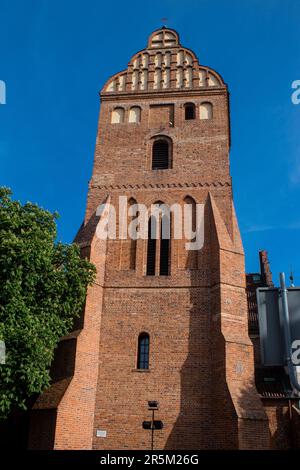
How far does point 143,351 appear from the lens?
17609mm

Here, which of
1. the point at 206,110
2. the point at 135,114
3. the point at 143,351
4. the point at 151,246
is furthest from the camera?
the point at 135,114

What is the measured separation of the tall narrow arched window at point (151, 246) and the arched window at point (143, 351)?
2.73 metres

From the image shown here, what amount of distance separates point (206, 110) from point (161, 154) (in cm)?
337

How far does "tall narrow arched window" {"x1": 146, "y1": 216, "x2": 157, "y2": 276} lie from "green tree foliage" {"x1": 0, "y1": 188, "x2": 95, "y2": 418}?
2716 millimetres

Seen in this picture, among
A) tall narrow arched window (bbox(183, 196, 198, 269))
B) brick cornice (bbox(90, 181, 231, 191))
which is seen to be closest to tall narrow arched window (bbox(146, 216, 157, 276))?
tall narrow arched window (bbox(183, 196, 198, 269))

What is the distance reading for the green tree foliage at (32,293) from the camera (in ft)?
45.4

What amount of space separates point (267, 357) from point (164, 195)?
17798 millimetres

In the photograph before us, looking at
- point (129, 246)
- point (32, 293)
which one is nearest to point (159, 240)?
point (129, 246)

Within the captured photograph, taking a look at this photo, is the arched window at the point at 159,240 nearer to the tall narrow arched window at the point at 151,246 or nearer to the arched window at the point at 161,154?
the tall narrow arched window at the point at 151,246

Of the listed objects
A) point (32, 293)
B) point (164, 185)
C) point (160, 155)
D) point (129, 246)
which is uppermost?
point (160, 155)

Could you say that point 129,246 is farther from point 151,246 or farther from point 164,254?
point 164,254

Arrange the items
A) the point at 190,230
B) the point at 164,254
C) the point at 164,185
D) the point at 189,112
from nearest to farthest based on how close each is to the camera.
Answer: the point at 164,254 < the point at 190,230 < the point at 164,185 < the point at 189,112
